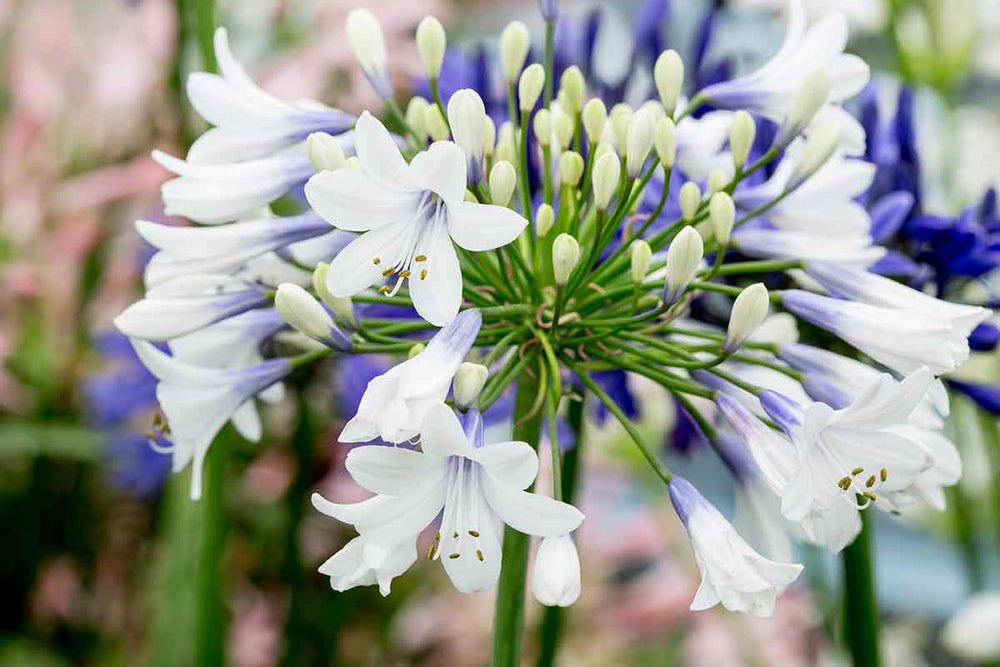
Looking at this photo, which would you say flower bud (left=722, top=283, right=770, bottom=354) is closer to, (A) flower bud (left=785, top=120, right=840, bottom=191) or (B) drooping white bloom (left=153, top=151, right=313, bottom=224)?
(A) flower bud (left=785, top=120, right=840, bottom=191)

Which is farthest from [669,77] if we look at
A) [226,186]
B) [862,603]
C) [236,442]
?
[236,442]

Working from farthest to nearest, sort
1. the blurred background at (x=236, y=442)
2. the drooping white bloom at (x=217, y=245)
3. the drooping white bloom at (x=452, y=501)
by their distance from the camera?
1. the blurred background at (x=236, y=442)
2. the drooping white bloom at (x=217, y=245)
3. the drooping white bloom at (x=452, y=501)

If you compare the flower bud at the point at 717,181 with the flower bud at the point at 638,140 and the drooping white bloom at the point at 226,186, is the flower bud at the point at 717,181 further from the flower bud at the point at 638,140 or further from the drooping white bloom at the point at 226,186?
the drooping white bloom at the point at 226,186

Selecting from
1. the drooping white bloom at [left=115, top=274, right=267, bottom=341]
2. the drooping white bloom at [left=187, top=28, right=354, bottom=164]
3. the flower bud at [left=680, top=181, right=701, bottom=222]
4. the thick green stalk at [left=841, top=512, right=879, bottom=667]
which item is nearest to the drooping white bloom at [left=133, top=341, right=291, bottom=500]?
the drooping white bloom at [left=115, top=274, right=267, bottom=341]

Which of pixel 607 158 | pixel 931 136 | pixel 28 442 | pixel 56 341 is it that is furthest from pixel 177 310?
pixel 931 136

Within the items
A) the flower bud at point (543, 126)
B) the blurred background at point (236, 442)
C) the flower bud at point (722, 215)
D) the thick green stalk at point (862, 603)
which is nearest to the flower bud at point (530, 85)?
the flower bud at point (543, 126)

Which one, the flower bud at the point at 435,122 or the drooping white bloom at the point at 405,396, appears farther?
the flower bud at the point at 435,122

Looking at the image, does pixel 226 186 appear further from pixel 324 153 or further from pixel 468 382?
pixel 468 382
